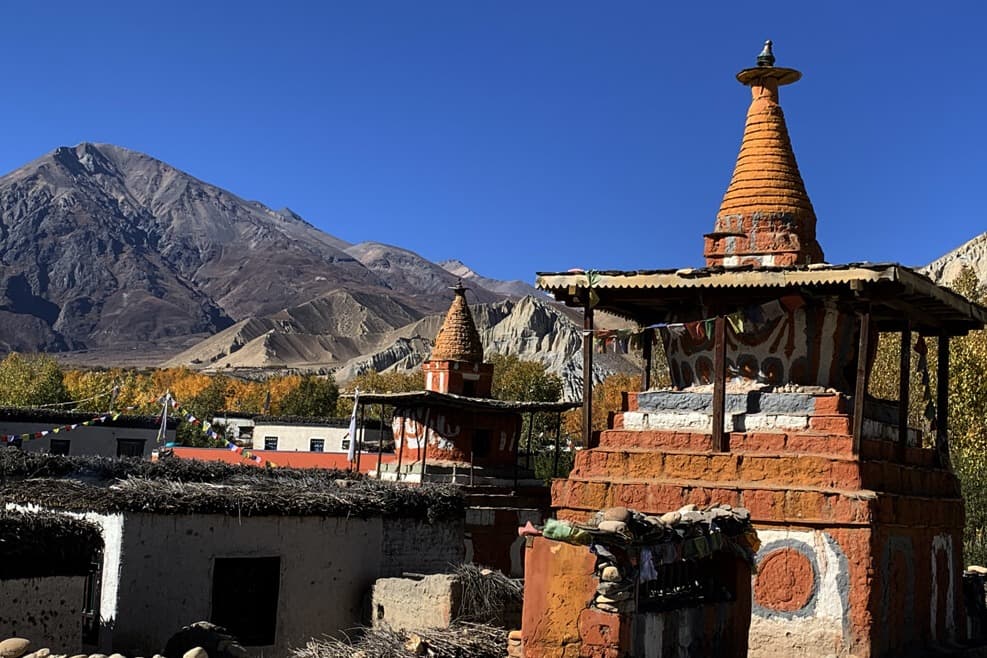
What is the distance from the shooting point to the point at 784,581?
16688 millimetres

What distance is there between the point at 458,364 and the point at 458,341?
0.68 metres

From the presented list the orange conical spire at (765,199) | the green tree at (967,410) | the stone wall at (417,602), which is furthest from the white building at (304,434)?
the stone wall at (417,602)

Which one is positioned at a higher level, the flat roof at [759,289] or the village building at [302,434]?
the flat roof at [759,289]

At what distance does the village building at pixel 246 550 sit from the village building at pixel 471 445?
26.3 ft

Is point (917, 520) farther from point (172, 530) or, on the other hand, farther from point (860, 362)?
point (172, 530)

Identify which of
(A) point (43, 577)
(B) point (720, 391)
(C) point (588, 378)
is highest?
(C) point (588, 378)

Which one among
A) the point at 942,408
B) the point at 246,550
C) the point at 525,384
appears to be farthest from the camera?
the point at 525,384

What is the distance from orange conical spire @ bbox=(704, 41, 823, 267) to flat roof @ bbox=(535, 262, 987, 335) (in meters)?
1.35

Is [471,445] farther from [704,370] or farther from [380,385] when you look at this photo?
[380,385]

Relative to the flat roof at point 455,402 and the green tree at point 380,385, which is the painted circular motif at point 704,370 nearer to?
the flat roof at point 455,402

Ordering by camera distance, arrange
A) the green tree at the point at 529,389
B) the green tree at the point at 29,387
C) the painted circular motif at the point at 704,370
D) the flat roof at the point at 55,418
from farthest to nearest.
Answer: the green tree at the point at 29,387, the green tree at the point at 529,389, the flat roof at the point at 55,418, the painted circular motif at the point at 704,370

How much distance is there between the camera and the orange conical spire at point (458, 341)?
3203 centimetres

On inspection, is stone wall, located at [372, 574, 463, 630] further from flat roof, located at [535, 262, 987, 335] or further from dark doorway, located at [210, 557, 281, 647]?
flat roof, located at [535, 262, 987, 335]

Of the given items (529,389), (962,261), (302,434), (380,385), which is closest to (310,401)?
(380,385)
